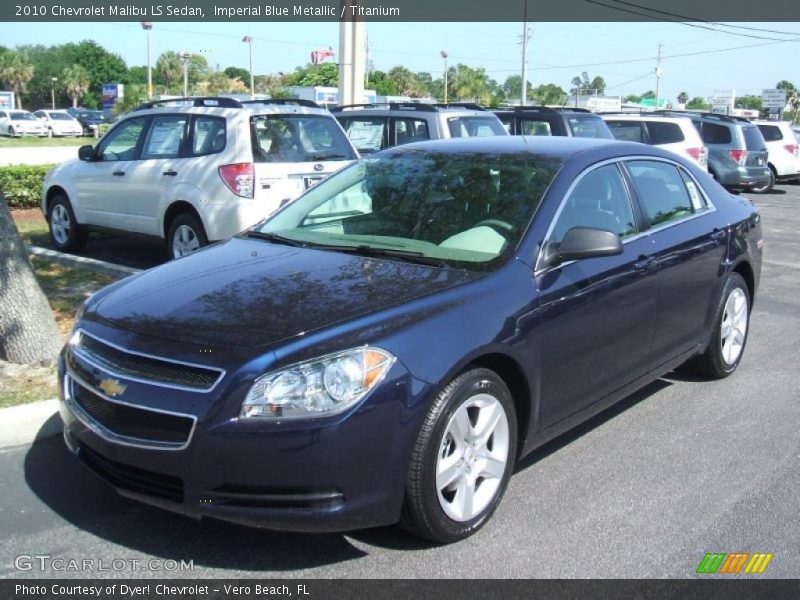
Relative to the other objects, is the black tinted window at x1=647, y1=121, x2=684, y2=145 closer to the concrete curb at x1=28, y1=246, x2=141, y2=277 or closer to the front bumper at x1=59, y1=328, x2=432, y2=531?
the concrete curb at x1=28, y1=246, x2=141, y2=277

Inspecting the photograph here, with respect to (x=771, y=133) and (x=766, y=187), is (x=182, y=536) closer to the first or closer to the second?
(x=766, y=187)

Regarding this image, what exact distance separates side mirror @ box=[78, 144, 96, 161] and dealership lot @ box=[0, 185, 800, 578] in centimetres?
569

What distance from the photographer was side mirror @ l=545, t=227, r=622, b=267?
402 cm

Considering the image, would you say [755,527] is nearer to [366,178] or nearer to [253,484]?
[253,484]

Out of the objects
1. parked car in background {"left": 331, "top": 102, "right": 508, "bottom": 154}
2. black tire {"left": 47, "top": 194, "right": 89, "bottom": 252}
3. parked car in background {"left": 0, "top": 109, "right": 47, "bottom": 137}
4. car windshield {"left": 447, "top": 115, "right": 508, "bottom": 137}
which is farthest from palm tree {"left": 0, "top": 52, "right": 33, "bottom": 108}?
car windshield {"left": 447, "top": 115, "right": 508, "bottom": 137}

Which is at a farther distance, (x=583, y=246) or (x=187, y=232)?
(x=187, y=232)

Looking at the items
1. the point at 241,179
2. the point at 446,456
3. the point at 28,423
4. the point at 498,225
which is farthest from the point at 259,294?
the point at 241,179

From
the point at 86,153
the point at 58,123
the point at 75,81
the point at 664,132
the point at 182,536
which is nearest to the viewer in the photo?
the point at 182,536

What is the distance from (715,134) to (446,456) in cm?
1930

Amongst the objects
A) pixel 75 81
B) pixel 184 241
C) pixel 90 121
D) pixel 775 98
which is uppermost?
pixel 75 81

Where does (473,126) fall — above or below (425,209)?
above

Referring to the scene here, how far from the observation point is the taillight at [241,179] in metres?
8.11

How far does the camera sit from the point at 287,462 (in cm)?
305

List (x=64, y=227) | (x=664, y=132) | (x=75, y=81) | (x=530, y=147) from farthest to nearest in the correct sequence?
(x=75, y=81) → (x=664, y=132) → (x=64, y=227) → (x=530, y=147)
